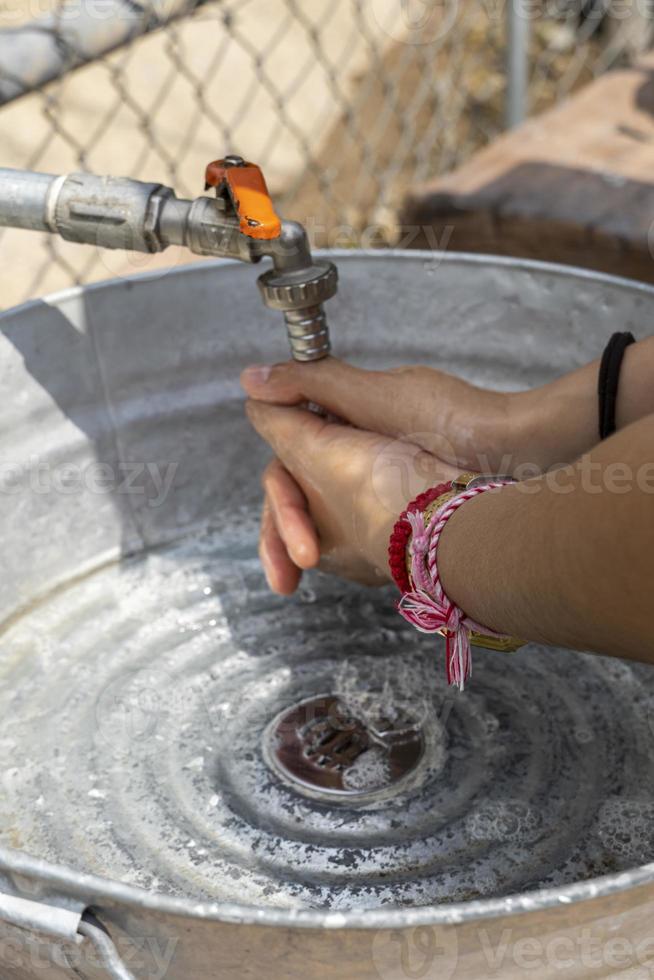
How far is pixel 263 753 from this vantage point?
1.10m

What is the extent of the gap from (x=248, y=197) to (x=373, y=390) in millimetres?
302

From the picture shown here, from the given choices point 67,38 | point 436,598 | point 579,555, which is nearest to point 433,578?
point 436,598

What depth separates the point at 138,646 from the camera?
1.24 m

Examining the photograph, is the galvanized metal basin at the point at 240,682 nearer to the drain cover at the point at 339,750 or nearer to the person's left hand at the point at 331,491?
the drain cover at the point at 339,750

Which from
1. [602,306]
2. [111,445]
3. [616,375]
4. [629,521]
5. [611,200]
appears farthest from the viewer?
[611,200]

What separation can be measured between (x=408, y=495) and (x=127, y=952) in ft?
1.73

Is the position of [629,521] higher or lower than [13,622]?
higher

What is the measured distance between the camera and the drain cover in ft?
3.44

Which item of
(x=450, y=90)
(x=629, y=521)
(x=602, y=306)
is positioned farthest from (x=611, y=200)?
(x=450, y=90)

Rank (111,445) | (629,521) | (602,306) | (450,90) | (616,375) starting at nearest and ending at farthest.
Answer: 1. (629,521)
2. (616,375)
3. (602,306)
4. (111,445)
5. (450,90)

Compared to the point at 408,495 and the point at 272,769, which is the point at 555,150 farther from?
the point at 272,769

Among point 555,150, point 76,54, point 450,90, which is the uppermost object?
point 76,54

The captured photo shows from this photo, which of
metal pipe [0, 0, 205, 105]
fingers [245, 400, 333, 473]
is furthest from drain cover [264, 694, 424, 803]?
metal pipe [0, 0, 205, 105]

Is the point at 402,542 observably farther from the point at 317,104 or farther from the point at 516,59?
the point at 317,104
